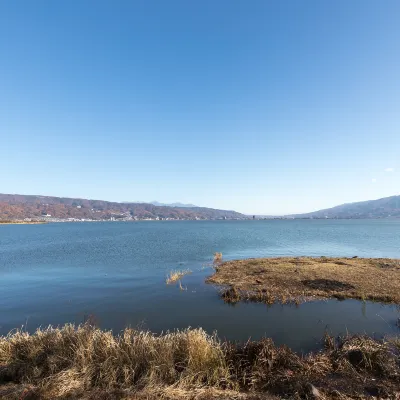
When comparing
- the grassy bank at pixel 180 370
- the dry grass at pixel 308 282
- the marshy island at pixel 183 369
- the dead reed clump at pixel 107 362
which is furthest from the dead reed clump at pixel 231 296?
the dead reed clump at pixel 107 362

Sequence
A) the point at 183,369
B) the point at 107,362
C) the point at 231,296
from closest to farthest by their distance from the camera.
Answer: the point at 107,362
the point at 183,369
the point at 231,296

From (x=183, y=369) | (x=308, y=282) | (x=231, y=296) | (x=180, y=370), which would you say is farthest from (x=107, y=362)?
(x=308, y=282)

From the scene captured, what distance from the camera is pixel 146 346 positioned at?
1059 cm

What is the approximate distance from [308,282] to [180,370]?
67.4 feet

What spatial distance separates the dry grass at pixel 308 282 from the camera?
75.0 feet

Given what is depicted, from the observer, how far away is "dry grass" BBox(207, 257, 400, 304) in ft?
75.0

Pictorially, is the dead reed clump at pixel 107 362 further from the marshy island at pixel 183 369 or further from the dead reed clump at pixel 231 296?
the dead reed clump at pixel 231 296

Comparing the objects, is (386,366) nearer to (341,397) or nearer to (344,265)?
(341,397)

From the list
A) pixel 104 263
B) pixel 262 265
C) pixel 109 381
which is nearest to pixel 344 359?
pixel 109 381

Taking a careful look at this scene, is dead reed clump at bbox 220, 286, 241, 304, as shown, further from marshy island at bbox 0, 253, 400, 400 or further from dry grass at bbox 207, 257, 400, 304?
marshy island at bbox 0, 253, 400, 400

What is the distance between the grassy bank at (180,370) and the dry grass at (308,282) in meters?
11.5

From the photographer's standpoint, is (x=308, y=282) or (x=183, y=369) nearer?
(x=183, y=369)

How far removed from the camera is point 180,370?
33.6 ft

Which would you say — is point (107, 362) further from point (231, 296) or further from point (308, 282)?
point (308, 282)
